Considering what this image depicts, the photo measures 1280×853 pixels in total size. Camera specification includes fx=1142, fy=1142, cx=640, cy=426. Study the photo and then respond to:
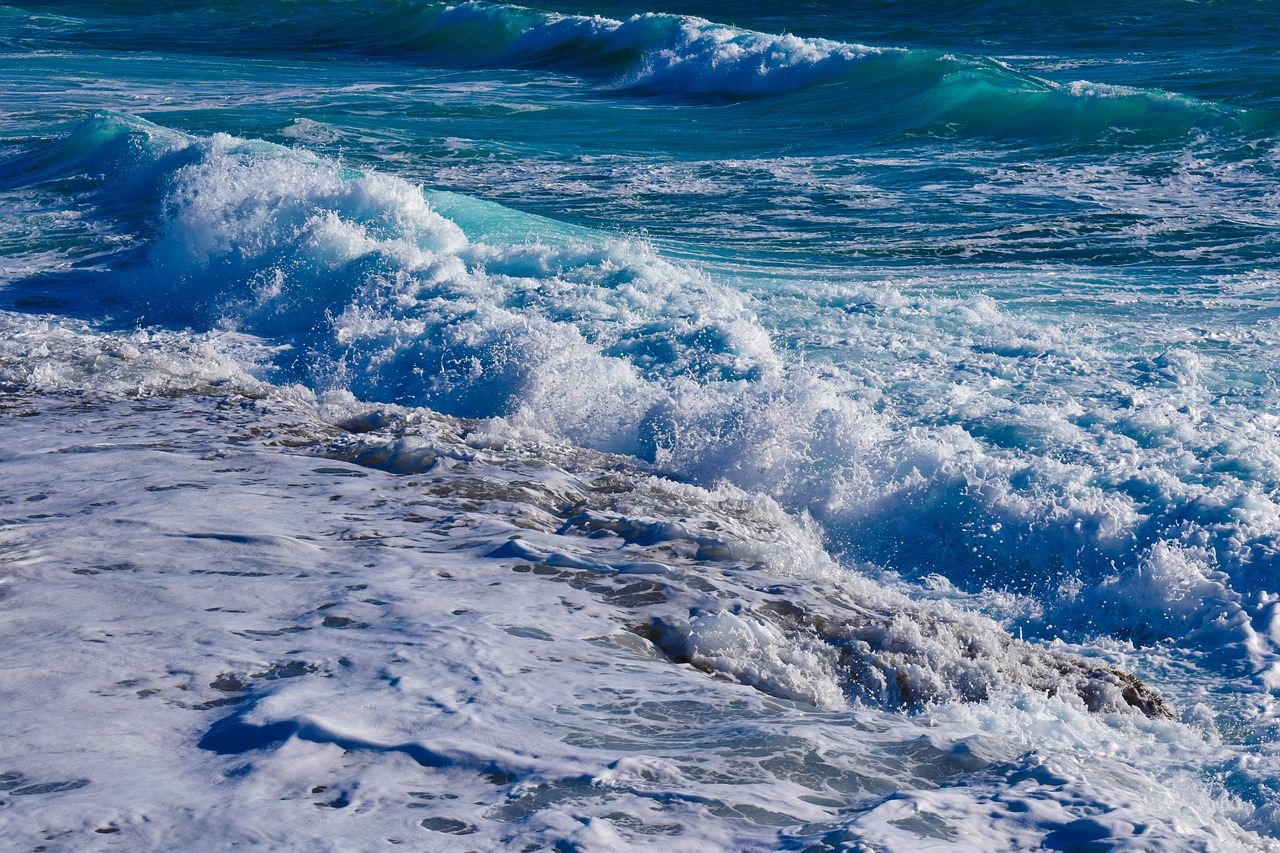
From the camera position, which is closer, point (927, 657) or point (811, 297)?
point (927, 657)

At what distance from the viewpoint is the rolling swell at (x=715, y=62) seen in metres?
13.8

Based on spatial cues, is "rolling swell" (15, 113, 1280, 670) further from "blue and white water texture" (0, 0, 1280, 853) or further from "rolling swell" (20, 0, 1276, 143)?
"rolling swell" (20, 0, 1276, 143)

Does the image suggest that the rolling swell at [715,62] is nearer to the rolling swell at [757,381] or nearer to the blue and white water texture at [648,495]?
the blue and white water texture at [648,495]

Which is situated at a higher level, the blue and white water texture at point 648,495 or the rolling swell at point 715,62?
the rolling swell at point 715,62

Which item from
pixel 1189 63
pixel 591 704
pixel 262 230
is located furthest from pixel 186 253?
pixel 1189 63

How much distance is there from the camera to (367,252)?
8.95 meters

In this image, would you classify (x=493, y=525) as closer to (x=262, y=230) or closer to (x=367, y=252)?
(x=367, y=252)

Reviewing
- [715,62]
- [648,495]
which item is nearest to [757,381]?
[648,495]

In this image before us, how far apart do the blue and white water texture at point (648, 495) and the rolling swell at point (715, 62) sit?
731 millimetres

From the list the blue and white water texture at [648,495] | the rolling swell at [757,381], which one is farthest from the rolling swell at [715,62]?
the rolling swell at [757,381]

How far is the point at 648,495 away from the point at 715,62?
1550 centimetres

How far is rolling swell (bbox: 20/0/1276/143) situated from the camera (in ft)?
45.4

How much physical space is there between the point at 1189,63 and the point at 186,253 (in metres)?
15.9

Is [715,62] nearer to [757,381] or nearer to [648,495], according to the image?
[757,381]
